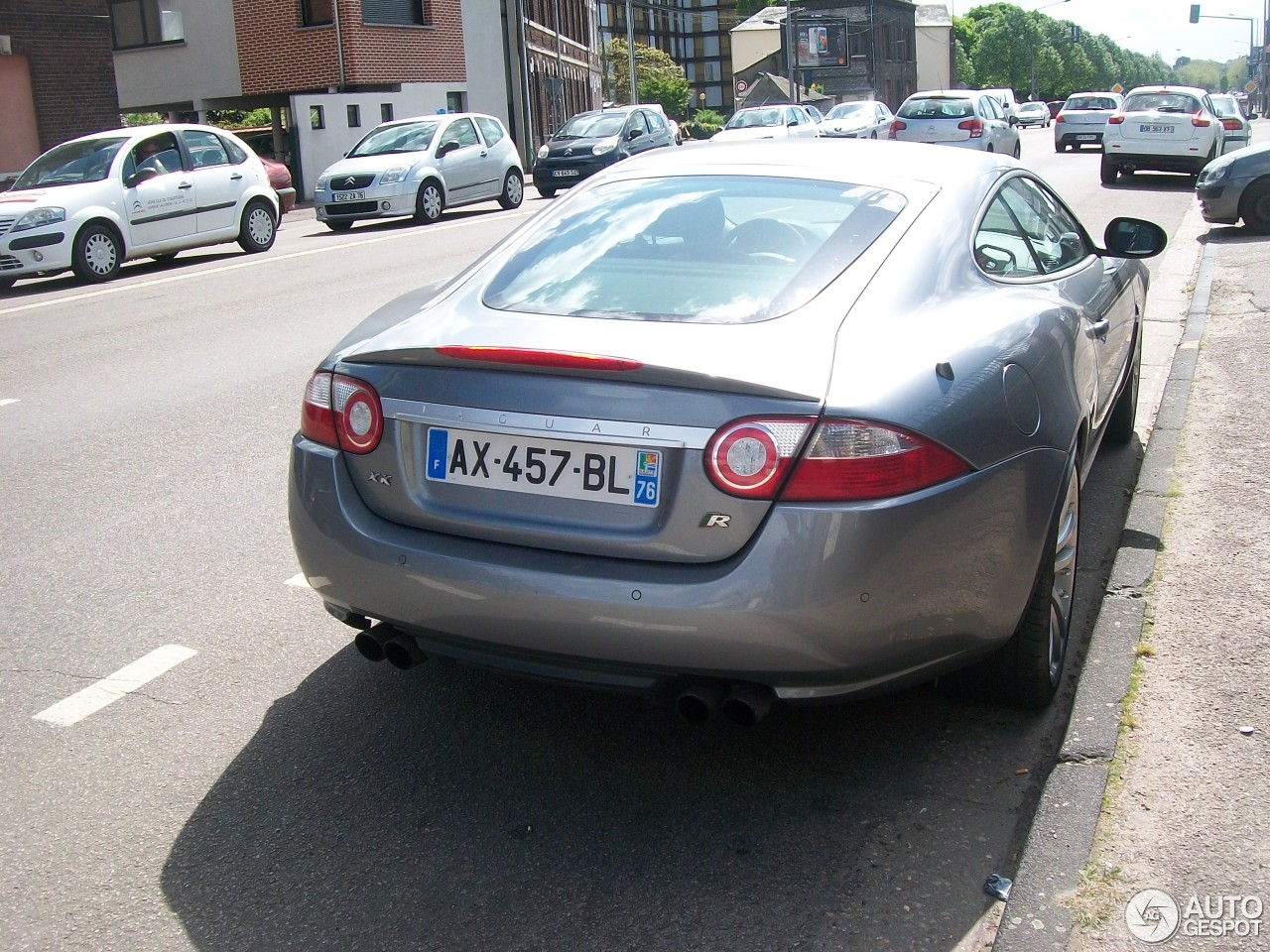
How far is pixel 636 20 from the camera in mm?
132750

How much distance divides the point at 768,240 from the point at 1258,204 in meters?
13.3

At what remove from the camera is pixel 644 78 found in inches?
3327

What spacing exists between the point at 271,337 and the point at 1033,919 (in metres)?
8.65

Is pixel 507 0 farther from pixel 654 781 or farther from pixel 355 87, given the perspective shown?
pixel 654 781

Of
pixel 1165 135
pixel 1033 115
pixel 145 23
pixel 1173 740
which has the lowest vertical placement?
pixel 1173 740

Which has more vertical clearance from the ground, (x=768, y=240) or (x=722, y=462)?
(x=768, y=240)

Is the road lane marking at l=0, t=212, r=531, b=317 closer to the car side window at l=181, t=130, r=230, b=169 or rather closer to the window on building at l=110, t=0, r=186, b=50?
the car side window at l=181, t=130, r=230, b=169

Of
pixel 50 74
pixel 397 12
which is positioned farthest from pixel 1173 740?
pixel 397 12

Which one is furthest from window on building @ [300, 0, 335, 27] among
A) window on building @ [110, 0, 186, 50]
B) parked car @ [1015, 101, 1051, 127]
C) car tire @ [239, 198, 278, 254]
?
parked car @ [1015, 101, 1051, 127]

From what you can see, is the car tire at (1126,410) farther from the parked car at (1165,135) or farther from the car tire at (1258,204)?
the parked car at (1165,135)

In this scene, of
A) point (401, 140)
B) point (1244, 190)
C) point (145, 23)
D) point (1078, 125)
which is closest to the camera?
point (1244, 190)

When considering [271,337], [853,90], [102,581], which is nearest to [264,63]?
[271,337]

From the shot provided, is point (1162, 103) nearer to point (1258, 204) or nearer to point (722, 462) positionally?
point (1258, 204)

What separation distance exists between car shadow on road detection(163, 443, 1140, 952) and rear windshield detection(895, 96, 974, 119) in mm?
26513
